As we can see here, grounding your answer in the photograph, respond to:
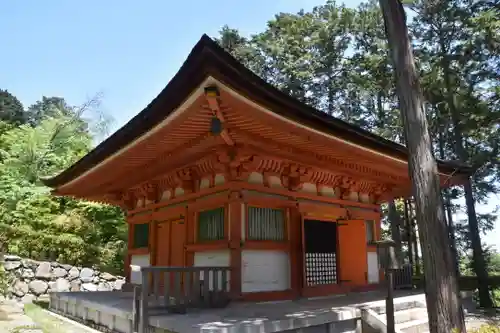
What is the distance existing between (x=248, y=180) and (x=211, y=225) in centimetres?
110

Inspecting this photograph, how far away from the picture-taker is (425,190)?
176 inches

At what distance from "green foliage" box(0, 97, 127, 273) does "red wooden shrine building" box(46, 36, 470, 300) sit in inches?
172

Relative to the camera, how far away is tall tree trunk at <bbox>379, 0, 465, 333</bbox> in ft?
13.5

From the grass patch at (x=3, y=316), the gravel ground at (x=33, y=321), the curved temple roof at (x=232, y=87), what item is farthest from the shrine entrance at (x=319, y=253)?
the grass patch at (x=3, y=316)

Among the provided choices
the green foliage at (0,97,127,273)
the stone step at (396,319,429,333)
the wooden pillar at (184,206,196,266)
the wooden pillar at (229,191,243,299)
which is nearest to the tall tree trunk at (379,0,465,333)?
the stone step at (396,319,429,333)

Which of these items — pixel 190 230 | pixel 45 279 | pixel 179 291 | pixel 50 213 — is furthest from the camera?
pixel 50 213

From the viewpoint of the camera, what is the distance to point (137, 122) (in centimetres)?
578

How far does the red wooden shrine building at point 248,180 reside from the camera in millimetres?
4816

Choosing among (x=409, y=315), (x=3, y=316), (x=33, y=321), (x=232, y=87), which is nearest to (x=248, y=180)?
(x=232, y=87)

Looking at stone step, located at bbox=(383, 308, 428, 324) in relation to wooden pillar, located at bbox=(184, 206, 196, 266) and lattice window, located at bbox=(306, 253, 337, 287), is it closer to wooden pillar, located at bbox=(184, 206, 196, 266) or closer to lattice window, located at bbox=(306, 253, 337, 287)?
lattice window, located at bbox=(306, 253, 337, 287)

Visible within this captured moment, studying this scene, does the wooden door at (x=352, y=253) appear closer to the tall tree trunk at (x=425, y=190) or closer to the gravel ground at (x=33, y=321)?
the gravel ground at (x=33, y=321)

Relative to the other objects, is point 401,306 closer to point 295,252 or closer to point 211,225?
point 295,252

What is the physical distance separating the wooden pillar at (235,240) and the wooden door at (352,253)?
2.74 metres

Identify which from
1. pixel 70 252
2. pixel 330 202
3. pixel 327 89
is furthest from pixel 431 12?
pixel 70 252
